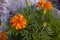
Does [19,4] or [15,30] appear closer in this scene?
[15,30]

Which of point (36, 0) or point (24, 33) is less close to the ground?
point (36, 0)

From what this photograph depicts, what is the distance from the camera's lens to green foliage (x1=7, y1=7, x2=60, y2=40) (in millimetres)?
966

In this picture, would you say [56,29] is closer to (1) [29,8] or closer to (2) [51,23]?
(2) [51,23]

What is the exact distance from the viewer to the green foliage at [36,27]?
Result: 3.17 feet

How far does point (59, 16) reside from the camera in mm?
1144

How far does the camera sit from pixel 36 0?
116cm

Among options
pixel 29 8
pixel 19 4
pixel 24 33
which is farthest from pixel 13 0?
pixel 24 33

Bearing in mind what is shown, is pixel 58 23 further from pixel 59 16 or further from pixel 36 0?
pixel 36 0

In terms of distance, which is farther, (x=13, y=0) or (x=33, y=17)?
(x=13, y=0)

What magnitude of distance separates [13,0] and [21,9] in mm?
144

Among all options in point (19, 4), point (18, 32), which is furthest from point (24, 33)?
point (19, 4)

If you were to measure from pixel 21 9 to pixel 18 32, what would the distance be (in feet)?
0.49

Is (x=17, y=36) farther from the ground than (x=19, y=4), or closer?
closer

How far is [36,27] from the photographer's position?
3.18 feet
